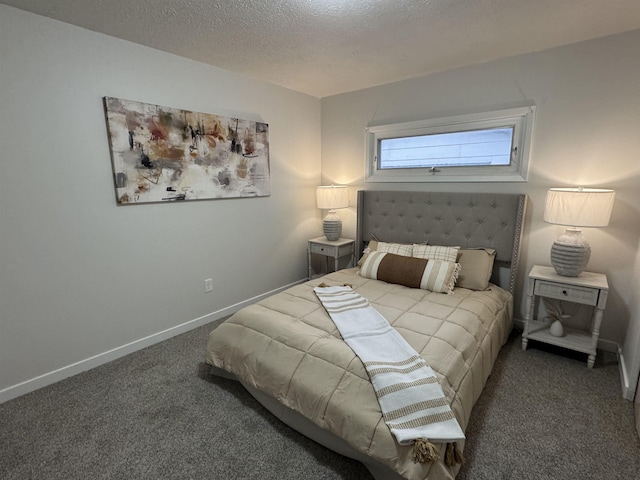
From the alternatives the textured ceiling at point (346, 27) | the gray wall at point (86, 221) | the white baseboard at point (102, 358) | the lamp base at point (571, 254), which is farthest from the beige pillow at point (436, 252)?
the white baseboard at point (102, 358)

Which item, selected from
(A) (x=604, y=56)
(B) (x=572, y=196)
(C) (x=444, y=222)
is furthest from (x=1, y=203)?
(A) (x=604, y=56)

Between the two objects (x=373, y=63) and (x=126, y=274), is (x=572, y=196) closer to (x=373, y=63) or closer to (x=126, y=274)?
(x=373, y=63)

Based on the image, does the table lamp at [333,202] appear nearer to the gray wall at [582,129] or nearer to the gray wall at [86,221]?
the gray wall at [86,221]

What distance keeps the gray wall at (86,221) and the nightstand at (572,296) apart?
8.42 ft

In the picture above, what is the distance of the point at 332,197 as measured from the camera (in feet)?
11.0

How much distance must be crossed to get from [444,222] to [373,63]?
1519 millimetres

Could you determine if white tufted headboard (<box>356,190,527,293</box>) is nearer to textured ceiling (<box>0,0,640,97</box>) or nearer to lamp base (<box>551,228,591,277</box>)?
lamp base (<box>551,228,591,277</box>)

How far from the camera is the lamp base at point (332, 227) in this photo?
347cm

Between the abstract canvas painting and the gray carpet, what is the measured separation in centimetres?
134

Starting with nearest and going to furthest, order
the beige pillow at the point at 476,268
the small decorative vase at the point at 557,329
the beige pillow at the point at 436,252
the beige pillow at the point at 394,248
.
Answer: the small decorative vase at the point at 557,329 → the beige pillow at the point at 476,268 → the beige pillow at the point at 436,252 → the beige pillow at the point at 394,248

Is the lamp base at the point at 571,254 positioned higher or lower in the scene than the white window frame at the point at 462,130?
lower

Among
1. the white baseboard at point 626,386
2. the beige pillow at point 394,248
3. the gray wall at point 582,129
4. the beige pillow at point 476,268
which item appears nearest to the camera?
the white baseboard at point 626,386

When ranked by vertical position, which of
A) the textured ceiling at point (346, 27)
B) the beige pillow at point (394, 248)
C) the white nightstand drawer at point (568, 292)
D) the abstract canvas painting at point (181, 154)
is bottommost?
the white nightstand drawer at point (568, 292)

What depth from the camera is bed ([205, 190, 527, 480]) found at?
1.36m
